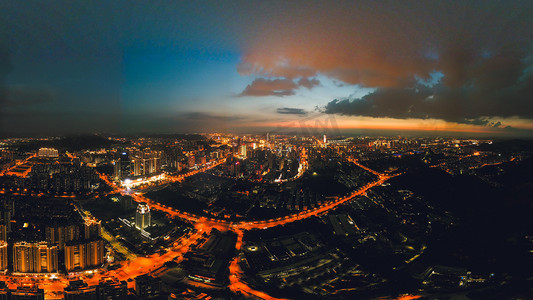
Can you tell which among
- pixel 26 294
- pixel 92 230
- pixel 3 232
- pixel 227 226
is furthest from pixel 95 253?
pixel 227 226

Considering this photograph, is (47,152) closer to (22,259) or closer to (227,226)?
(22,259)

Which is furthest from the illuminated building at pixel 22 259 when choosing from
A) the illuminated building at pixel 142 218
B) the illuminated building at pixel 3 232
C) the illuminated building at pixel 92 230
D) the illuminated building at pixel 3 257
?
the illuminated building at pixel 142 218

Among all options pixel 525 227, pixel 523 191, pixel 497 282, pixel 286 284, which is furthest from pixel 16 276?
pixel 523 191

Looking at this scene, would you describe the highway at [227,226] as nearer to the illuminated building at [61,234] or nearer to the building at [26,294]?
the building at [26,294]

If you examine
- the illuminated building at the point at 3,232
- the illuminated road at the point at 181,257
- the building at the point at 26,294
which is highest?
the illuminated building at the point at 3,232

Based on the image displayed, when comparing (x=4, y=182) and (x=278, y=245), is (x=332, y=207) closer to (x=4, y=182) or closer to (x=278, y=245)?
(x=278, y=245)

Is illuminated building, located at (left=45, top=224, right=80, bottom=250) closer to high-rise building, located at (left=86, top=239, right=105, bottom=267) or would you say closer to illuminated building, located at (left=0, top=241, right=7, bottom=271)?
high-rise building, located at (left=86, top=239, right=105, bottom=267)
